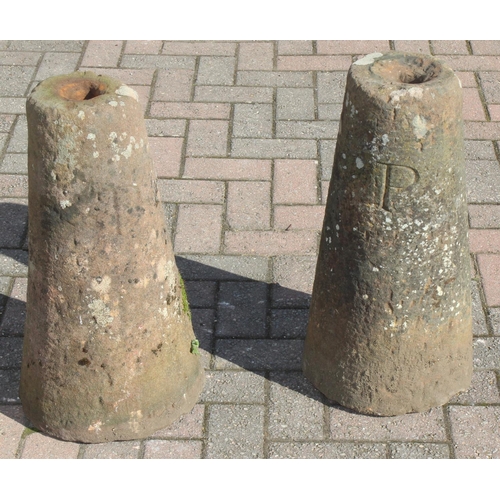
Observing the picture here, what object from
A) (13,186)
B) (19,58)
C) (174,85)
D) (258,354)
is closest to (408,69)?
(258,354)

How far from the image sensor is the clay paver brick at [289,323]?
387 centimetres

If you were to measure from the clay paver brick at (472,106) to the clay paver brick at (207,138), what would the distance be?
1.57 metres

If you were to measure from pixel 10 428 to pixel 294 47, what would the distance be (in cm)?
375

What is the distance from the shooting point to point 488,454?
10.9 ft

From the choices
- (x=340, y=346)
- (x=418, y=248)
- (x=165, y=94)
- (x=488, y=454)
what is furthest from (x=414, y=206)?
(x=165, y=94)

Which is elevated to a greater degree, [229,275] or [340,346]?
[340,346]

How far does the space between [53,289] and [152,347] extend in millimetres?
455

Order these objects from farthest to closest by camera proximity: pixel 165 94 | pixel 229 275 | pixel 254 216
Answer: pixel 165 94, pixel 254 216, pixel 229 275

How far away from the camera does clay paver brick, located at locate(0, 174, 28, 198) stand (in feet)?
15.6

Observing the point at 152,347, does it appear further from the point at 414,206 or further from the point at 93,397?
the point at 414,206

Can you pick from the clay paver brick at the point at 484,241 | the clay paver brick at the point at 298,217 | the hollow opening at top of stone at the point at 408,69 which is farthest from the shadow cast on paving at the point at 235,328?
the hollow opening at top of stone at the point at 408,69

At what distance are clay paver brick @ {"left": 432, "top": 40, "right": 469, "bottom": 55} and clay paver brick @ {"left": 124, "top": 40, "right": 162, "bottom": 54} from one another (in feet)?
6.60

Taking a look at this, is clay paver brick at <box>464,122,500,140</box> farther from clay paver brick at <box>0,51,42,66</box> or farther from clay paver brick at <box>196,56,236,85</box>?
clay paver brick at <box>0,51,42,66</box>

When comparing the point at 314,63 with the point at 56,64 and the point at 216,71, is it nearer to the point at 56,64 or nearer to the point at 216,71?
the point at 216,71
